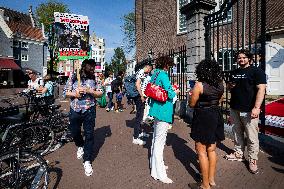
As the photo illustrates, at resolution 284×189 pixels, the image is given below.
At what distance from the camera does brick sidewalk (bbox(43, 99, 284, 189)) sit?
426 cm

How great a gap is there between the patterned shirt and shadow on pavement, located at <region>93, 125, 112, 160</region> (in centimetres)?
133

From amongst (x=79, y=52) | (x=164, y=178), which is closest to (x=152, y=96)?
(x=164, y=178)

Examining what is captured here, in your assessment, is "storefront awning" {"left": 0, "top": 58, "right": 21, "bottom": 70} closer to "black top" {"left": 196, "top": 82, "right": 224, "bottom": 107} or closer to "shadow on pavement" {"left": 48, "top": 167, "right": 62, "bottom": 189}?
"shadow on pavement" {"left": 48, "top": 167, "right": 62, "bottom": 189}

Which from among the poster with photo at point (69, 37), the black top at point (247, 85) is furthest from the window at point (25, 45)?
the black top at point (247, 85)

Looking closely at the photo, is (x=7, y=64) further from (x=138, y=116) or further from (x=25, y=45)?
(x=138, y=116)

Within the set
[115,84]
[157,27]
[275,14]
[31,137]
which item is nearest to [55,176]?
[31,137]

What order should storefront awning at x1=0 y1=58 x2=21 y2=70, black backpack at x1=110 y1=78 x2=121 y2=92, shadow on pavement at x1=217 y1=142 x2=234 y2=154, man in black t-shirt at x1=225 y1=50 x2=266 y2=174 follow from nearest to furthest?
man in black t-shirt at x1=225 y1=50 x2=266 y2=174 < shadow on pavement at x1=217 y1=142 x2=234 y2=154 < black backpack at x1=110 y1=78 x2=121 y2=92 < storefront awning at x1=0 y1=58 x2=21 y2=70

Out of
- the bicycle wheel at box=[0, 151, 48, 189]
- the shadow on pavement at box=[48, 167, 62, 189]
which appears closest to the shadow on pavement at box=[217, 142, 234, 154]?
the shadow on pavement at box=[48, 167, 62, 189]

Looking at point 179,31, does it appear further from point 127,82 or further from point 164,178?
point 164,178

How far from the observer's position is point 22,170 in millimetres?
3736

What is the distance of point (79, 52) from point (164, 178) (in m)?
3.13

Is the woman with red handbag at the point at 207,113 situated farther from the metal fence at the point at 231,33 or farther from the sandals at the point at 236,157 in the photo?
the metal fence at the point at 231,33

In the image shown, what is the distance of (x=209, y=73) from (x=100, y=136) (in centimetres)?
456

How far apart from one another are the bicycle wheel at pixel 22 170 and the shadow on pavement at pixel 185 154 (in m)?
2.41
